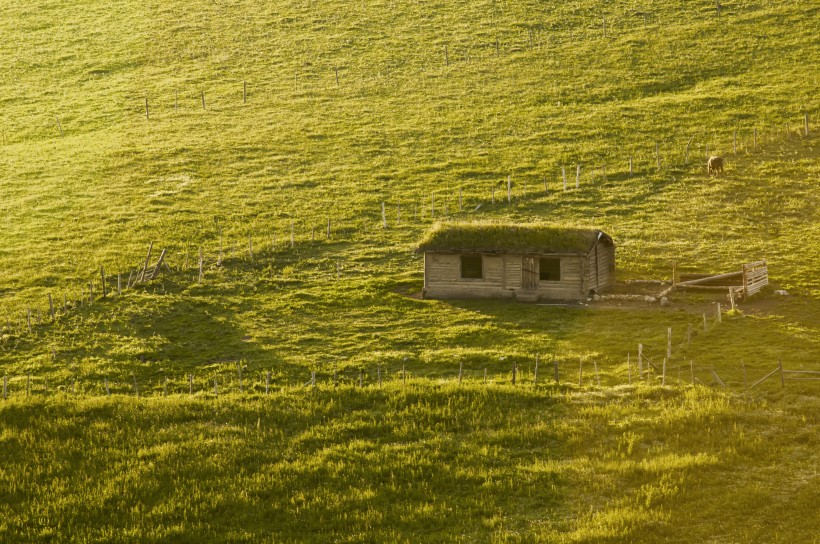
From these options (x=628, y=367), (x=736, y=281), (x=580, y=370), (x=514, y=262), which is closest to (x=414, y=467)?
(x=580, y=370)

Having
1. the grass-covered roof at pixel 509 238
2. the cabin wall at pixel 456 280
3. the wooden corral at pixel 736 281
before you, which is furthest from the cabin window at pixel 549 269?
the wooden corral at pixel 736 281

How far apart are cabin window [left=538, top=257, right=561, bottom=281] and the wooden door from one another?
8.9 inches

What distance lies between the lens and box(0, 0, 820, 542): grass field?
27469 millimetres

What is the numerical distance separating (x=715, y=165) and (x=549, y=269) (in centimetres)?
2109

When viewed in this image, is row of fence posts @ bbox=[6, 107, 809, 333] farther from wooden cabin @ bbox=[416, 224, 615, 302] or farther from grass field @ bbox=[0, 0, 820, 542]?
wooden cabin @ bbox=[416, 224, 615, 302]

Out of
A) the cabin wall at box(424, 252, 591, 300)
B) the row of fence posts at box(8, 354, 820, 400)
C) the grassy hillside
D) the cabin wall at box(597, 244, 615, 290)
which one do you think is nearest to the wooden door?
the cabin wall at box(424, 252, 591, 300)

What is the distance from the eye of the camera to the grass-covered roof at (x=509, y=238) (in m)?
46.9

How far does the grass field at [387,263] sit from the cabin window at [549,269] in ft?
6.00

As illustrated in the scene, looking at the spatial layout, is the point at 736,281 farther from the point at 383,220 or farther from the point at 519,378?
the point at 383,220

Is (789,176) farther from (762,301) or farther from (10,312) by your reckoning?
(10,312)

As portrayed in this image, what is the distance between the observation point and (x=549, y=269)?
1870 inches

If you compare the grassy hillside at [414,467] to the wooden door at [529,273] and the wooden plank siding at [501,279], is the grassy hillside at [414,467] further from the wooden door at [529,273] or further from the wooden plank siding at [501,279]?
the wooden door at [529,273]

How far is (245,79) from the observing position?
294 ft

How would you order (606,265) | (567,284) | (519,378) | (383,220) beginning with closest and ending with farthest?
1. (519,378)
2. (567,284)
3. (606,265)
4. (383,220)
